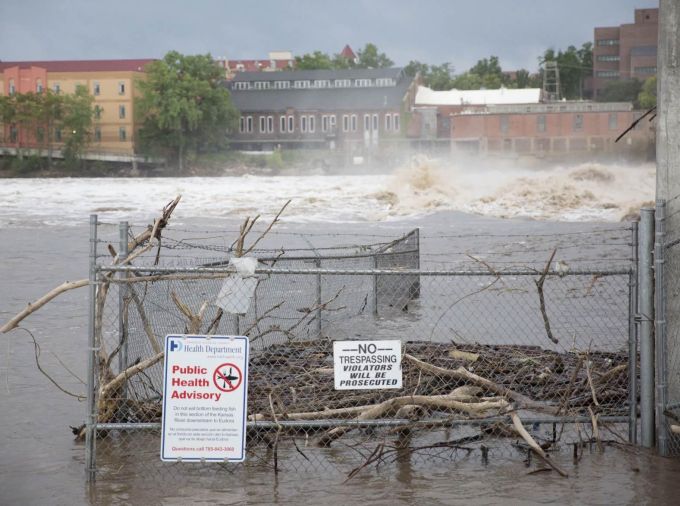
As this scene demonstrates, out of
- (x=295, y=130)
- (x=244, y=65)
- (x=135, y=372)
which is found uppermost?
(x=244, y=65)

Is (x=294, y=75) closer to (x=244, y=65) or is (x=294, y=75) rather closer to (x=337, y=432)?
(x=244, y=65)

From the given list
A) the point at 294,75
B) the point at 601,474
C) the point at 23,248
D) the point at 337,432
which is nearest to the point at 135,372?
the point at 337,432

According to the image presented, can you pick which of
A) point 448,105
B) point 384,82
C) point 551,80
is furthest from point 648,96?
point 551,80

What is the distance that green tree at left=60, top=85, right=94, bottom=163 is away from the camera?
116750 mm

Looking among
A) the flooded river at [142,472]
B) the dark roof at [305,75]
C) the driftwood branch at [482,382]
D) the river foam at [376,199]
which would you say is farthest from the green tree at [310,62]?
the driftwood branch at [482,382]

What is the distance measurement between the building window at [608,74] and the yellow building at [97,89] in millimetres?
71543

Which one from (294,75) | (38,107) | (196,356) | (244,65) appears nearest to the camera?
(196,356)

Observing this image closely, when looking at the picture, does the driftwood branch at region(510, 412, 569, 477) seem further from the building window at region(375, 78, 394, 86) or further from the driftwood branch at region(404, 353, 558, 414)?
the building window at region(375, 78, 394, 86)

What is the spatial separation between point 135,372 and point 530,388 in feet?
12.2

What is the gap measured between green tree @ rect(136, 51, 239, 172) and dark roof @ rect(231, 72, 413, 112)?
1065 centimetres

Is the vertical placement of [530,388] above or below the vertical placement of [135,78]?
below

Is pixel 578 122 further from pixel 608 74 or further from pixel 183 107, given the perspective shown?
pixel 183 107

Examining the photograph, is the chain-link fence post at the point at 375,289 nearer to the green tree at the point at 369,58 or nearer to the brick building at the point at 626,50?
the brick building at the point at 626,50

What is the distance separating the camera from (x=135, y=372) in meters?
8.09
